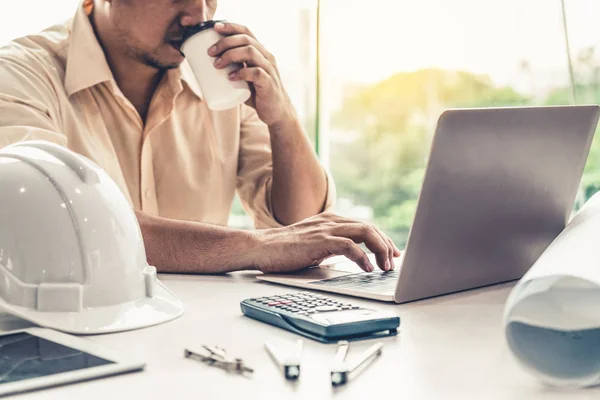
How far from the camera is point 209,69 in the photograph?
1.38m

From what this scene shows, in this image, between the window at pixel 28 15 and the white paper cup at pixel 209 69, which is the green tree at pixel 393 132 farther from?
Answer: the white paper cup at pixel 209 69

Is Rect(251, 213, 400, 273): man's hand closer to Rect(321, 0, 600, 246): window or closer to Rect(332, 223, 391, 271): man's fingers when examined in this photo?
Rect(332, 223, 391, 271): man's fingers

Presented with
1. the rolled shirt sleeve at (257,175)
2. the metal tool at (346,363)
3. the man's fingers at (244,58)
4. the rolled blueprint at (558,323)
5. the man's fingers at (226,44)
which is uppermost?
the man's fingers at (226,44)

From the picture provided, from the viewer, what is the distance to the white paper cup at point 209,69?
4.51ft

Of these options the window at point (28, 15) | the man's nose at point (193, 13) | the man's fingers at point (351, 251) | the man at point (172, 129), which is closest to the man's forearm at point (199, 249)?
the man at point (172, 129)

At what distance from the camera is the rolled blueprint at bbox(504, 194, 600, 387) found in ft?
1.96

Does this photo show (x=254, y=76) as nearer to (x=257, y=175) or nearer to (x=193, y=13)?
(x=193, y=13)

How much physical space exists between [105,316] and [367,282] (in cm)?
41

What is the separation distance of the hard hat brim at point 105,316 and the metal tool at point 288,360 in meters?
0.18

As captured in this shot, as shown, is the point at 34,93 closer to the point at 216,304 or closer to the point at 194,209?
the point at 194,209

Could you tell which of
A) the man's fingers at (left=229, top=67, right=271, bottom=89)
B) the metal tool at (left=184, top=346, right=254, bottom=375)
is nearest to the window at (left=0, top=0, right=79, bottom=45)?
the man's fingers at (left=229, top=67, right=271, bottom=89)

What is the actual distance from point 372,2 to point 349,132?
639mm

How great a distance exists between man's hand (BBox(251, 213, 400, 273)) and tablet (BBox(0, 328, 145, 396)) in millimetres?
479

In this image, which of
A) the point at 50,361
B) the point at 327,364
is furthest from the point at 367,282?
the point at 50,361
